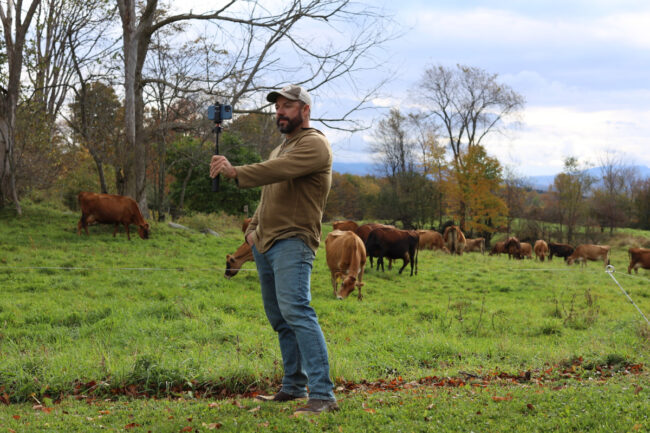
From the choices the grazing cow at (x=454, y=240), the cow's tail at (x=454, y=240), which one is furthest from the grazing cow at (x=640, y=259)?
the cow's tail at (x=454, y=240)

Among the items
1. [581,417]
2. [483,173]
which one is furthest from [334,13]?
[483,173]

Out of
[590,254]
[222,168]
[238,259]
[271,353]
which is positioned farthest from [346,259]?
[590,254]

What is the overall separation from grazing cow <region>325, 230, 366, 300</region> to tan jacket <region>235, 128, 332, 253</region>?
8272mm

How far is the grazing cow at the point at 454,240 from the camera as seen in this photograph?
2975 centimetres

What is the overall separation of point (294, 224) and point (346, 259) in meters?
9.13

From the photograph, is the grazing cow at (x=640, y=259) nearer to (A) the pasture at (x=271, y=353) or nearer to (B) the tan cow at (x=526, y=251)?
(A) the pasture at (x=271, y=353)

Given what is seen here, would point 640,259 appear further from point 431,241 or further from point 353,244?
point 353,244

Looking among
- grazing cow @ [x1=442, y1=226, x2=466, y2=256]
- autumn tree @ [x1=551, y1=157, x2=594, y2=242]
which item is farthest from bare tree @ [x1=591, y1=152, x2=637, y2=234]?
grazing cow @ [x1=442, y1=226, x2=466, y2=256]

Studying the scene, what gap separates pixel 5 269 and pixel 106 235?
21.1 ft

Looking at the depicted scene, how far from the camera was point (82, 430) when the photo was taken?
3568 millimetres

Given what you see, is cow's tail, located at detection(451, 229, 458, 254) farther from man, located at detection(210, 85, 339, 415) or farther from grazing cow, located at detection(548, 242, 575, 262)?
man, located at detection(210, 85, 339, 415)

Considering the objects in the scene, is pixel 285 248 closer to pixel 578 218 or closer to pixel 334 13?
pixel 334 13

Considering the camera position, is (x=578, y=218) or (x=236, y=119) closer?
(x=236, y=119)

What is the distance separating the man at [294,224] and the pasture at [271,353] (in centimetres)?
35
